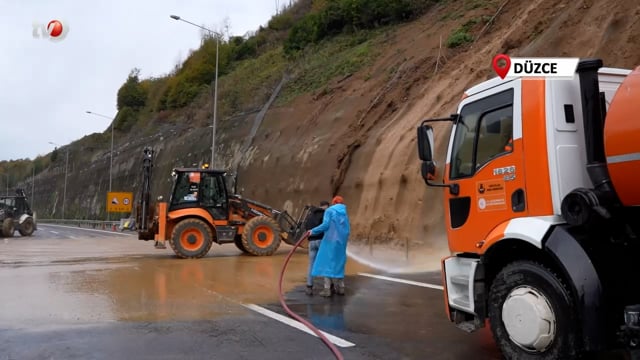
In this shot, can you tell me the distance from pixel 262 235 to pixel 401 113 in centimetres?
983

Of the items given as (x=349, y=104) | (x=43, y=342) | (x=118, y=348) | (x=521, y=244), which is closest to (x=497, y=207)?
(x=521, y=244)

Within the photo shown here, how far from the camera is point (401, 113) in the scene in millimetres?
24969

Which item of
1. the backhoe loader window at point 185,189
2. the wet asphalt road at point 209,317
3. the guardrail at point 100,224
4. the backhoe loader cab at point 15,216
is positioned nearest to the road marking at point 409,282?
the wet asphalt road at point 209,317

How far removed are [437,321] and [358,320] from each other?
3.49 ft

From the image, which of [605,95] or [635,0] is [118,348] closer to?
[605,95]

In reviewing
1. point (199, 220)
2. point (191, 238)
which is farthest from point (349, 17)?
point (191, 238)

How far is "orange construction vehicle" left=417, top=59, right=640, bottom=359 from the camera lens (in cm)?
460

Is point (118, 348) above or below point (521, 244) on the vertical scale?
below

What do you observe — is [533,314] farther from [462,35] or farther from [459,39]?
[462,35]

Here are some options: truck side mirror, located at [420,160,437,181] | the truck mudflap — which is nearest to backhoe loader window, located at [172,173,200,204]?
truck side mirror, located at [420,160,437,181]

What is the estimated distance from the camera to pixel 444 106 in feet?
71.8

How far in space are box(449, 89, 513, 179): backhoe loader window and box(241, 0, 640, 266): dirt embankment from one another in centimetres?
963

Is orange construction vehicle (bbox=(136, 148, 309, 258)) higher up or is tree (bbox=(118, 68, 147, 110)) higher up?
tree (bbox=(118, 68, 147, 110))

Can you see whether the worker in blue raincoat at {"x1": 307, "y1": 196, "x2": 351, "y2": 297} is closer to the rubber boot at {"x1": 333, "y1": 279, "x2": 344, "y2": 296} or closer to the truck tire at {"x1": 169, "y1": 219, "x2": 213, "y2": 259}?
the rubber boot at {"x1": 333, "y1": 279, "x2": 344, "y2": 296}
